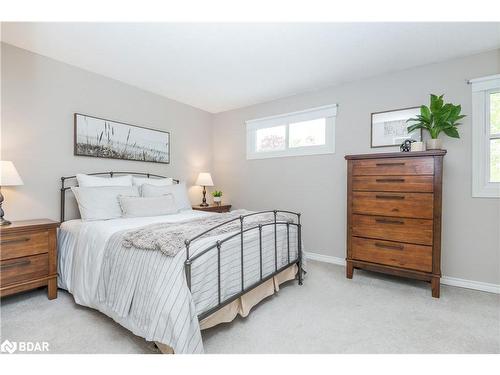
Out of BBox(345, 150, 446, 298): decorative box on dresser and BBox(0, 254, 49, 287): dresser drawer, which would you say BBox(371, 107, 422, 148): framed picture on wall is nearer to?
BBox(345, 150, 446, 298): decorative box on dresser

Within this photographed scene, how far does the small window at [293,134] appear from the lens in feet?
11.6

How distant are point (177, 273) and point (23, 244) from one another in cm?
173

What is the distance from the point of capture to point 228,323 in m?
1.93

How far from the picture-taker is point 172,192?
3277mm

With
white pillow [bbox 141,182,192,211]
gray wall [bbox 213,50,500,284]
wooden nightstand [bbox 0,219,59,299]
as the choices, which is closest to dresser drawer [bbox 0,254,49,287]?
wooden nightstand [bbox 0,219,59,299]

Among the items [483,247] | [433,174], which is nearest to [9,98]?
[433,174]

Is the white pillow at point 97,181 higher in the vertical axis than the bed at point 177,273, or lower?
higher

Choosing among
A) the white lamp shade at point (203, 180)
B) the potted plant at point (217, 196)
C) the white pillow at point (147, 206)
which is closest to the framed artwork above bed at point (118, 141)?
the white lamp shade at point (203, 180)

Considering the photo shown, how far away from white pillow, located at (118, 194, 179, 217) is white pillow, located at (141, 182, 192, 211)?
139 millimetres

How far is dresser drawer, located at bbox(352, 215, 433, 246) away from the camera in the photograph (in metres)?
2.43

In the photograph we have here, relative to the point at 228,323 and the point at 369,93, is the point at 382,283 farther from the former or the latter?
the point at 369,93

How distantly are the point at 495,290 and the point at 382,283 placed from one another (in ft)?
3.48

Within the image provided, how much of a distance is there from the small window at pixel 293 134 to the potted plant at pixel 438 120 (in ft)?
3.65

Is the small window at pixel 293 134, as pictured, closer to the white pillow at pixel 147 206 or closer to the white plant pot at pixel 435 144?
the white plant pot at pixel 435 144
